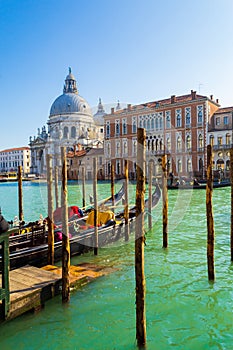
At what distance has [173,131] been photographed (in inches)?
859

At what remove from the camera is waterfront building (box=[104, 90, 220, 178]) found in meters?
20.8

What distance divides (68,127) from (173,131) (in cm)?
1678

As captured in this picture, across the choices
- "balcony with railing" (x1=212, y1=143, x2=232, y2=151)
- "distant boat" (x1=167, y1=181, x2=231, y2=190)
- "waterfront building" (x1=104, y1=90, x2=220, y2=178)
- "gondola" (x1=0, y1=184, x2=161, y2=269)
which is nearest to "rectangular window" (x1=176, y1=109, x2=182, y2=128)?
"waterfront building" (x1=104, y1=90, x2=220, y2=178)

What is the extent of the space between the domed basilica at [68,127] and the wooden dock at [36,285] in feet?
95.3

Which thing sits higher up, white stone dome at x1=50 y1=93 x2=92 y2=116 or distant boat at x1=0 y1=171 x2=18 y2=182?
white stone dome at x1=50 y1=93 x2=92 y2=116

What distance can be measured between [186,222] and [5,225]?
542 cm

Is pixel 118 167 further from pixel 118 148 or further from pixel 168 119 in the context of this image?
pixel 168 119

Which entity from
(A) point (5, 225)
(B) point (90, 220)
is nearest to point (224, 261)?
(B) point (90, 220)

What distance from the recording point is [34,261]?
12.7 ft

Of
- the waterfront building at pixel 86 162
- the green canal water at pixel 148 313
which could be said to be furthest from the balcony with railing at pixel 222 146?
the green canal water at pixel 148 313

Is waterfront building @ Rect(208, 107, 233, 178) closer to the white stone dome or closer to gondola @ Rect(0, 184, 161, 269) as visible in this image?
gondola @ Rect(0, 184, 161, 269)

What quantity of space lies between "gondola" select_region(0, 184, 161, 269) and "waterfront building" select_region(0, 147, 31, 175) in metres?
43.2

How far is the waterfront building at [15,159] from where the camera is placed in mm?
47500

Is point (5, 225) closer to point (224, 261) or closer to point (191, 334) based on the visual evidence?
point (191, 334)
